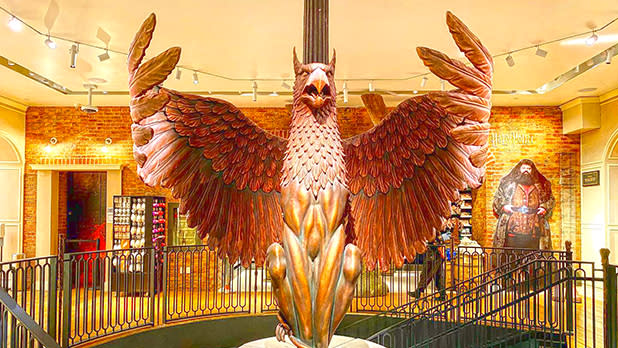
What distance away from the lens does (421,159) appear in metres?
1.57

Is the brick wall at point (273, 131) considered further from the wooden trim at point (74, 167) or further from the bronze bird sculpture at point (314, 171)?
the bronze bird sculpture at point (314, 171)

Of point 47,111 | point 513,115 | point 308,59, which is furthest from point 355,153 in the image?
point 47,111

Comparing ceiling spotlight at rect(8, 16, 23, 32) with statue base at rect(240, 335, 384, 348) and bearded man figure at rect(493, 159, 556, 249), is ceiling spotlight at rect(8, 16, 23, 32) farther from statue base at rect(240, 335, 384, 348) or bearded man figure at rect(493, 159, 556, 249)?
bearded man figure at rect(493, 159, 556, 249)

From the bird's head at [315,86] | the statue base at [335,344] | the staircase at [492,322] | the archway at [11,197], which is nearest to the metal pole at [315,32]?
the bird's head at [315,86]

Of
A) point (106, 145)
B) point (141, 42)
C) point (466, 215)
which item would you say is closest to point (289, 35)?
point (141, 42)

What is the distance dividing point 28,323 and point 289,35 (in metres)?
3.54

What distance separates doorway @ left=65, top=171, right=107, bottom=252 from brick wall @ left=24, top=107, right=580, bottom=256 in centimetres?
175

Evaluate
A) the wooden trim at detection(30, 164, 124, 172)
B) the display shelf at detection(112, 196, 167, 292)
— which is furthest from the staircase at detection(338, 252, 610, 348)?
the wooden trim at detection(30, 164, 124, 172)

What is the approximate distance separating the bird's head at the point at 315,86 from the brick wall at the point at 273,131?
7.09 metres

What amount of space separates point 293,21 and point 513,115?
18.2 ft

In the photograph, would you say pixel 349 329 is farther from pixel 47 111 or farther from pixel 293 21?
pixel 47 111

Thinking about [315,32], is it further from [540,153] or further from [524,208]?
[540,153]

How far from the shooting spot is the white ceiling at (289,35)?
4172 mm

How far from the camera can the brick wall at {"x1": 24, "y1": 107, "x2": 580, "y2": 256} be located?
829 centimetres
